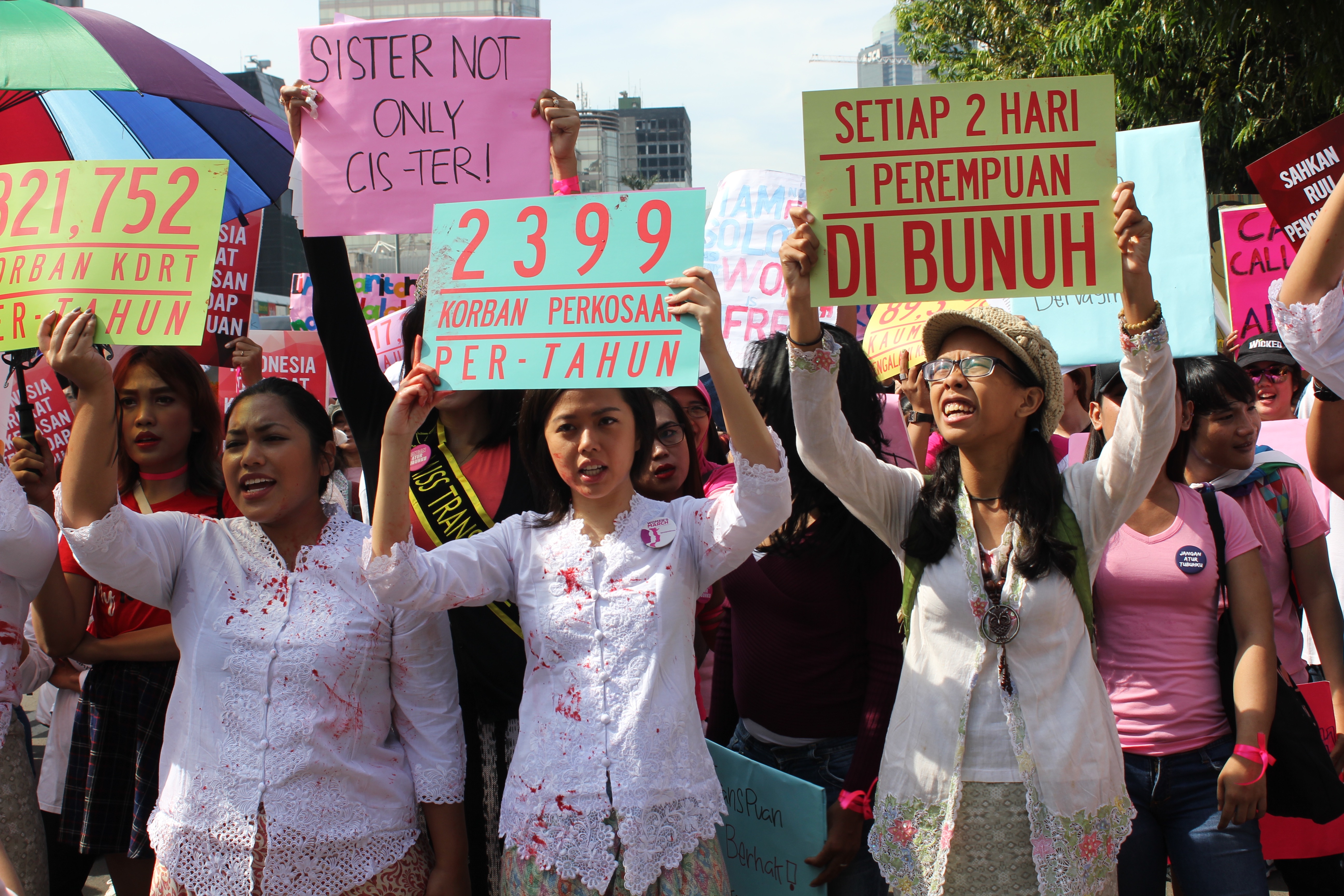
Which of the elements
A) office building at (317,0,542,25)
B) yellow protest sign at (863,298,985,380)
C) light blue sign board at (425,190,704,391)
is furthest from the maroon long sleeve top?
office building at (317,0,542,25)

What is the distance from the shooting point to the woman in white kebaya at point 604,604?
2273 mm

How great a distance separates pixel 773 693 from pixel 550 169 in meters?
1.56

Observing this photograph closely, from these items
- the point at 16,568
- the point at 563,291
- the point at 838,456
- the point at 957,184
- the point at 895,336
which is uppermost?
the point at 895,336

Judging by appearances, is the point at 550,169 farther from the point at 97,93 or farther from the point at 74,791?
the point at 97,93

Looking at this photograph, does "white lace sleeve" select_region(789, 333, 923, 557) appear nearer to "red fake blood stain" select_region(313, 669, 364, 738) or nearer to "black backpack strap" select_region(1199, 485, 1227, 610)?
"black backpack strap" select_region(1199, 485, 1227, 610)

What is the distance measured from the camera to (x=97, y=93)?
14.9ft

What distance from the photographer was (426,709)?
2623 millimetres

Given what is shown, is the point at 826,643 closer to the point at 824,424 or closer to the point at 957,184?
the point at 824,424

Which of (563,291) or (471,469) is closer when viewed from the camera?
(563,291)

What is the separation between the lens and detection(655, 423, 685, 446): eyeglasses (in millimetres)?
3396

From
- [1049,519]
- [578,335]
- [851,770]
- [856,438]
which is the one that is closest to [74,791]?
[578,335]

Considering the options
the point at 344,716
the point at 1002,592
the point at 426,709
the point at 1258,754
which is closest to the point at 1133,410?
the point at 1002,592

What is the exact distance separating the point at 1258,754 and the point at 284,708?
2322 mm

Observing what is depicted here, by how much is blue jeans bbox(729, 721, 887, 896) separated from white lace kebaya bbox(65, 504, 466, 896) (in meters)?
0.80
